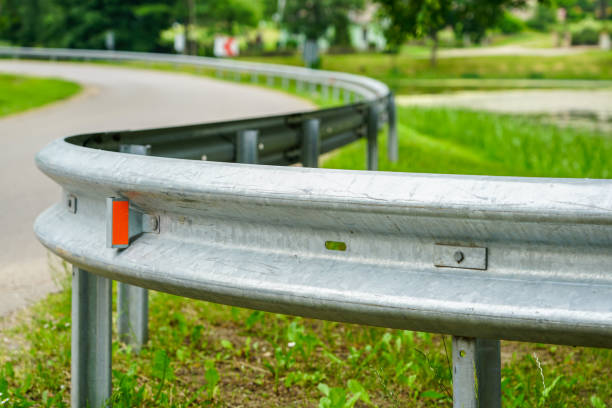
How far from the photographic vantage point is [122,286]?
4027mm

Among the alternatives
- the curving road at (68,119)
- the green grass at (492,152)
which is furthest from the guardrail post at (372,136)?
the curving road at (68,119)

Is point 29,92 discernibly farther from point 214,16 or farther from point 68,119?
point 214,16

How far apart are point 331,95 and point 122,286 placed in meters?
21.1

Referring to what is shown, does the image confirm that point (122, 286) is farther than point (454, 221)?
Yes

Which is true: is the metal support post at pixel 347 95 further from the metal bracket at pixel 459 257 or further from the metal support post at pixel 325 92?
the metal bracket at pixel 459 257

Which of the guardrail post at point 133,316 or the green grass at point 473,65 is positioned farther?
the green grass at point 473,65

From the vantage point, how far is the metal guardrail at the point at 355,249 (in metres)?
2.00

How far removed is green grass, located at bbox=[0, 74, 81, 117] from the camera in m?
20.3

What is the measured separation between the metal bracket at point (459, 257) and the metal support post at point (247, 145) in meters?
2.55

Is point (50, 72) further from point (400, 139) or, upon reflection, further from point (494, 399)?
point (494, 399)

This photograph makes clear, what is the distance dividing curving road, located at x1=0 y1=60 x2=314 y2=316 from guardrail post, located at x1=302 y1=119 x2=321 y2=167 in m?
1.76

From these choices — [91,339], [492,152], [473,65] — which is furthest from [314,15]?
[91,339]

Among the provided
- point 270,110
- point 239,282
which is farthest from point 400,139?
point 239,282

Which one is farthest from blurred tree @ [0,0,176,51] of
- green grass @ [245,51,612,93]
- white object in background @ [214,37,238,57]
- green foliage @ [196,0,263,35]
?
white object in background @ [214,37,238,57]
